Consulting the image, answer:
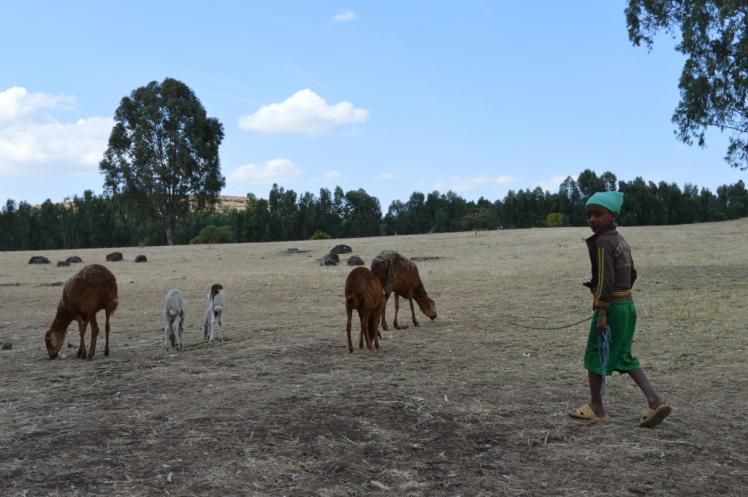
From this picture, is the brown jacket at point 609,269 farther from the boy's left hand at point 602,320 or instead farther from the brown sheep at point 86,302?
the brown sheep at point 86,302

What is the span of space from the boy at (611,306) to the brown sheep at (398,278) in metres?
6.19

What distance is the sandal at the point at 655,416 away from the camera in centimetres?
593

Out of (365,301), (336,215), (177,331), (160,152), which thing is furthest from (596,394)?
(336,215)

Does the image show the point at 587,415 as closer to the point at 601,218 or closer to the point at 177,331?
the point at 601,218

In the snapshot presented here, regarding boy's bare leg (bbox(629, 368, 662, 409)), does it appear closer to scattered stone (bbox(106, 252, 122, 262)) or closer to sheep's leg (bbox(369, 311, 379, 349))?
sheep's leg (bbox(369, 311, 379, 349))

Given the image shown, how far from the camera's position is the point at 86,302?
991cm

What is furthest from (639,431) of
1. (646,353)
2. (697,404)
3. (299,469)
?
(646,353)

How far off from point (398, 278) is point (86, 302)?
5.67m

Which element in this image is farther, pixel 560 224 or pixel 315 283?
pixel 560 224

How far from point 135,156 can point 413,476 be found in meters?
63.2

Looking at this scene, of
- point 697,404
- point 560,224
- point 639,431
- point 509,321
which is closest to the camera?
point 639,431

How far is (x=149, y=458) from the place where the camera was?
5285 millimetres

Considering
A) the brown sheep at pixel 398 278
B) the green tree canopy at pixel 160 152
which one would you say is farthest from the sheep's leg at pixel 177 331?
the green tree canopy at pixel 160 152

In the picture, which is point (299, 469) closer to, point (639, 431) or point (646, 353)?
point (639, 431)
